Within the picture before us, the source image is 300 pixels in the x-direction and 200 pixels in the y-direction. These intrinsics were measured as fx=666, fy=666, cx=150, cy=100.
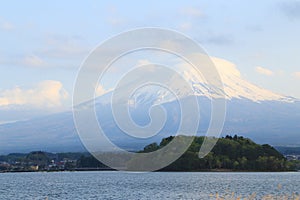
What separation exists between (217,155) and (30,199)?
7052 cm

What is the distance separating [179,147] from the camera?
109m

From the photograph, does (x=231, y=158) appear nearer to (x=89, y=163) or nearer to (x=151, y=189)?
(x=89, y=163)

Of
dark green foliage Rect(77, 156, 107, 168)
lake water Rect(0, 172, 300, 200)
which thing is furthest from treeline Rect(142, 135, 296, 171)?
lake water Rect(0, 172, 300, 200)

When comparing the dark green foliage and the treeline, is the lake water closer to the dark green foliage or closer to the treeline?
the treeline

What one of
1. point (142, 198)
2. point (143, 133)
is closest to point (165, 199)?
point (142, 198)

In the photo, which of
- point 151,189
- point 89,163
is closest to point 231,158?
point 89,163

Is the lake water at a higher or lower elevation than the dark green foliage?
lower

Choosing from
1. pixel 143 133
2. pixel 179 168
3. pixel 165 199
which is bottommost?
pixel 165 199

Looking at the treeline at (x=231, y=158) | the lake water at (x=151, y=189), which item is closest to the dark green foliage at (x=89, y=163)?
the treeline at (x=231, y=158)

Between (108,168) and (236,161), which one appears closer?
(236,161)

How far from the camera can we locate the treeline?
108812 millimetres

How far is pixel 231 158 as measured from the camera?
110 metres

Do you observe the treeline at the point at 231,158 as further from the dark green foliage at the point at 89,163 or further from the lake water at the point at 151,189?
the lake water at the point at 151,189

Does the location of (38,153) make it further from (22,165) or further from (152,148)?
(152,148)
